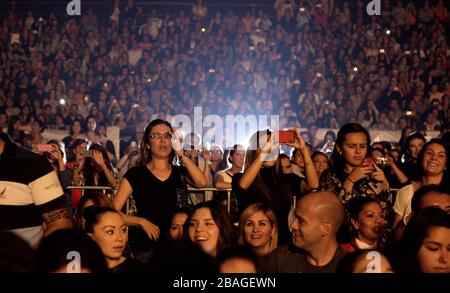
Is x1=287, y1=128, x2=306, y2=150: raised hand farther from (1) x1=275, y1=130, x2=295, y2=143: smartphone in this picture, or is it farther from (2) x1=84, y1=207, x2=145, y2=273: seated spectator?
(2) x1=84, y1=207, x2=145, y2=273: seated spectator

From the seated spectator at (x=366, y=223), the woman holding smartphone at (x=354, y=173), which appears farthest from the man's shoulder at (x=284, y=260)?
the woman holding smartphone at (x=354, y=173)

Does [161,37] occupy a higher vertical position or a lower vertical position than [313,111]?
higher

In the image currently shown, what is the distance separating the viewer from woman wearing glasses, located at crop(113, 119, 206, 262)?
17.5ft

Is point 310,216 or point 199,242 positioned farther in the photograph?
point 199,242

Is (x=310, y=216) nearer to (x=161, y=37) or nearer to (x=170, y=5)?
(x=161, y=37)

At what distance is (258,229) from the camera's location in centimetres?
481

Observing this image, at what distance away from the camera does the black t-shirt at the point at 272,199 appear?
533 cm

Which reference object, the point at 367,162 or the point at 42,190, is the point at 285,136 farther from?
the point at 42,190


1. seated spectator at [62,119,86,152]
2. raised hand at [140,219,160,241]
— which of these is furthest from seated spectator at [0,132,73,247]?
seated spectator at [62,119,86,152]

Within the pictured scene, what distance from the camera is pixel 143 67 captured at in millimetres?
14766

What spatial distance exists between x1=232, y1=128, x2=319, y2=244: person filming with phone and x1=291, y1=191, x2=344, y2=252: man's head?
101cm

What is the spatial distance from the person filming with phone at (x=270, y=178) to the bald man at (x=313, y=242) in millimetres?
1019

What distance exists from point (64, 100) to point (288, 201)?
30.0ft

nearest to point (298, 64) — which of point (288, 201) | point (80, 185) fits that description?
point (80, 185)
